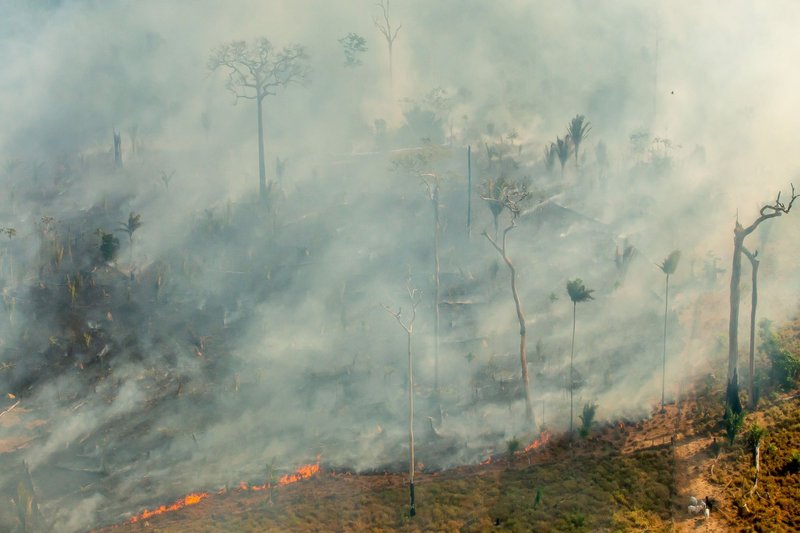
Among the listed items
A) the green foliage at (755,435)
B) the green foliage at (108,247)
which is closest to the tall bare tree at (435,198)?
the green foliage at (755,435)

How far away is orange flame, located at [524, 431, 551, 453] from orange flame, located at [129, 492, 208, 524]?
16506 mm

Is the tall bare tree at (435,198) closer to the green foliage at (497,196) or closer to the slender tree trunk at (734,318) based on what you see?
the green foliage at (497,196)

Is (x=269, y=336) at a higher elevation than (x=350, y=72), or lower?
lower

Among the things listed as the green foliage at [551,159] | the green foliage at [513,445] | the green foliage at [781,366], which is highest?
the green foliage at [551,159]

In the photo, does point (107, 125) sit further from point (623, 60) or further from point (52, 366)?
point (623, 60)

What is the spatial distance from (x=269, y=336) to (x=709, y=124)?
6085 centimetres

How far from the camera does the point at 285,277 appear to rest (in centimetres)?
4584

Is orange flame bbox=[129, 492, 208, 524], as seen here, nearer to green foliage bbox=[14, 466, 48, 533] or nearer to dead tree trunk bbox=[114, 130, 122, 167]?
green foliage bbox=[14, 466, 48, 533]

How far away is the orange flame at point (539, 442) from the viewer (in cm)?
3294

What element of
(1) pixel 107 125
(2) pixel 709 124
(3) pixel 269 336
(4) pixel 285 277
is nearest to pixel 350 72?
(1) pixel 107 125

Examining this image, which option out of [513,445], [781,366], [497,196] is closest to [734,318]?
[781,366]

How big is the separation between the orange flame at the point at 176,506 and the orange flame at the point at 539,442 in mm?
16506

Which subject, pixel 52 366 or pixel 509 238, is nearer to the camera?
pixel 52 366

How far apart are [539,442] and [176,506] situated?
1851 centimetres
